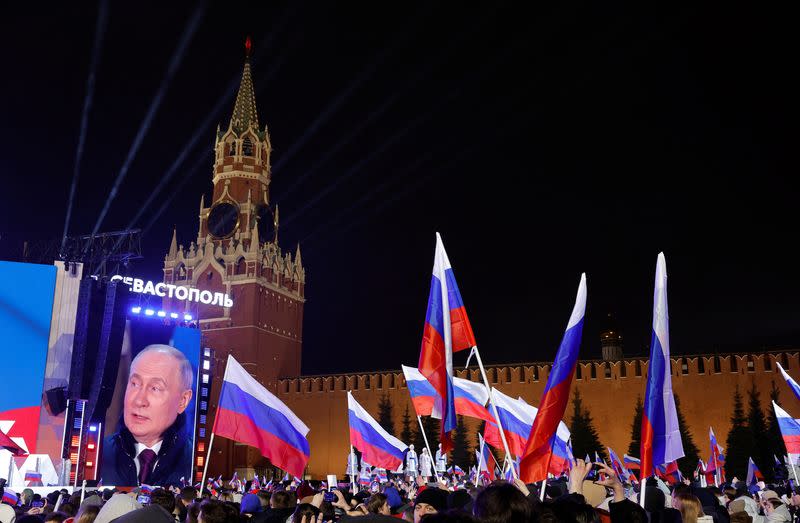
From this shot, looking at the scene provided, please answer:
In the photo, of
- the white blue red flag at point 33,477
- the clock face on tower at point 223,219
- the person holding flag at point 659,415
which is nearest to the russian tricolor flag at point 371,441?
the person holding flag at point 659,415

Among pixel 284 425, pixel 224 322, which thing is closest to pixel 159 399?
pixel 224 322

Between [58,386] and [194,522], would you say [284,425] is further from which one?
[58,386]

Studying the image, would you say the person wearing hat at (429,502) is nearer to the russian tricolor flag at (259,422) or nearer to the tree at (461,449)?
the russian tricolor flag at (259,422)

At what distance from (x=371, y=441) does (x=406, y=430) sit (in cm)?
3369

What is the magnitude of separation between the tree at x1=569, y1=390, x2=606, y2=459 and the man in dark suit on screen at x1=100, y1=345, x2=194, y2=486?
20.6 m

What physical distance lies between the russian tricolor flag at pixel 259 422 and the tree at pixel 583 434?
34173mm

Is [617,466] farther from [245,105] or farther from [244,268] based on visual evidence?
[245,105]

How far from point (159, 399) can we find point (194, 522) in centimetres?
3362

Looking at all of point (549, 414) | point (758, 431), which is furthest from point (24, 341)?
point (758, 431)

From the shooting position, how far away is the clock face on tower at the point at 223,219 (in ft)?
202

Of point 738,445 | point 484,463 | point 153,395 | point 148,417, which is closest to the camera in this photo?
point 484,463

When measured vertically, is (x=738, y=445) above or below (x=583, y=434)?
below

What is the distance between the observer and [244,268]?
58.9m

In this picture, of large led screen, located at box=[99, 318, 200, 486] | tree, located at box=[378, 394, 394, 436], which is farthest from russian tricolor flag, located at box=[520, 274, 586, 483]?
tree, located at box=[378, 394, 394, 436]
